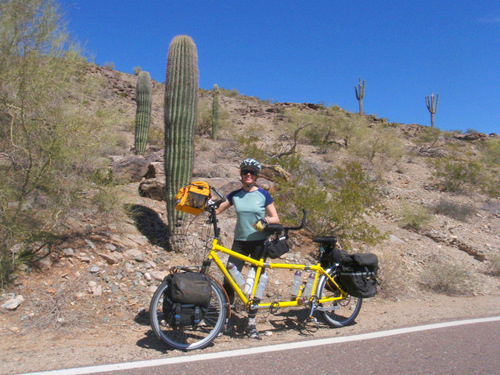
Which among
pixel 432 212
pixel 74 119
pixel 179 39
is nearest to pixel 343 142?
pixel 432 212

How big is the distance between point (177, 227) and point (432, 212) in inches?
348

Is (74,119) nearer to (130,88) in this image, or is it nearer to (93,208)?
(93,208)

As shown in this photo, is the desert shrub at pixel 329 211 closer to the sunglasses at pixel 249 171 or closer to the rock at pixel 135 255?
the rock at pixel 135 255

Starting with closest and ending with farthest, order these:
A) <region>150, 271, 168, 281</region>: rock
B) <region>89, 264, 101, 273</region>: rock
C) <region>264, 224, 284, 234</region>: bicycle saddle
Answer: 1. <region>264, 224, 284, 234</region>: bicycle saddle
2. <region>89, 264, 101, 273</region>: rock
3. <region>150, 271, 168, 281</region>: rock

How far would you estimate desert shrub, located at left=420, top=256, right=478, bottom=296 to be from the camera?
7375 millimetres

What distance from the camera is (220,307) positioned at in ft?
13.8

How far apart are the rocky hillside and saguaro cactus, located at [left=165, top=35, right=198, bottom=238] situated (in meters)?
0.89

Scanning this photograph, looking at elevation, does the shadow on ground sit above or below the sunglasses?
below

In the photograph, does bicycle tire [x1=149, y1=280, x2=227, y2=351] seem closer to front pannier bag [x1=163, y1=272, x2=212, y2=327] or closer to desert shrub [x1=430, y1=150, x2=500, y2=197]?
front pannier bag [x1=163, y1=272, x2=212, y2=327]

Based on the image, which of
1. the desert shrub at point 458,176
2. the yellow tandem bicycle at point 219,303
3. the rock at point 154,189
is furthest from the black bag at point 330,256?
the desert shrub at point 458,176

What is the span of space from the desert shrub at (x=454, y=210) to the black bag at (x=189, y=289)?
413 inches

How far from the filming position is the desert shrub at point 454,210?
40.5ft

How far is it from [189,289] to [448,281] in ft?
18.0

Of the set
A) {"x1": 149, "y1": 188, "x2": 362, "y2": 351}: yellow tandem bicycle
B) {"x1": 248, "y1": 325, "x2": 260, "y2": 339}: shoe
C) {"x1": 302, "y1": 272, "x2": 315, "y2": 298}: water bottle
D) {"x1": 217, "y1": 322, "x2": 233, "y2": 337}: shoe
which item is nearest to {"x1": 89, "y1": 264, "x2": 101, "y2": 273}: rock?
{"x1": 149, "y1": 188, "x2": 362, "y2": 351}: yellow tandem bicycle
